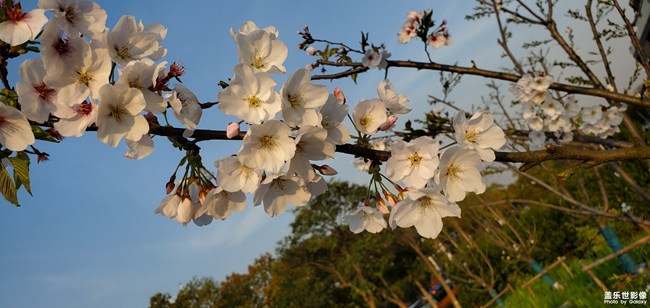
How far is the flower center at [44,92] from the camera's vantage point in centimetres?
101

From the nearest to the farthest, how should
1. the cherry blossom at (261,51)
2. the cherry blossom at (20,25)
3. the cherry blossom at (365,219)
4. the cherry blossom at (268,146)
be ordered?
the cherry blossom at (20,25) < the cherry blossom at (268,146) < the cherry blossom at (261,51) < the cherry blossom at (365,219)

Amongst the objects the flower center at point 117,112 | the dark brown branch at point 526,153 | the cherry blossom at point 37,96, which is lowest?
the dark brown branch at point 526,153

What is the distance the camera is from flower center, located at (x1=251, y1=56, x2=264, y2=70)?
1215 millimetres

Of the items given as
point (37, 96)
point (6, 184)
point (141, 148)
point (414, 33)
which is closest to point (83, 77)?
point (37, 96)

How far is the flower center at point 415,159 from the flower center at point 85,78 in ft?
2.87

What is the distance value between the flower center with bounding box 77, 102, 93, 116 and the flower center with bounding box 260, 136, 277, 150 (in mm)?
424

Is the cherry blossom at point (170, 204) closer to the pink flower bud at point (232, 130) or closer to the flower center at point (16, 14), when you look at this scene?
the pink flower bud at point (232, 130)

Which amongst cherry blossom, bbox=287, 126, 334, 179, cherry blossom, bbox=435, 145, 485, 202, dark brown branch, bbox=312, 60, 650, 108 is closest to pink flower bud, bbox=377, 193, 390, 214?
cherry blossom, bbox=435, 145, 485, 202

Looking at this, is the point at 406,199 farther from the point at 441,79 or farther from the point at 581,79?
the point at 581,79

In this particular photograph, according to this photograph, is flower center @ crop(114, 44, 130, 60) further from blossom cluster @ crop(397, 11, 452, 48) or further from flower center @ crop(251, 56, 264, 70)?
blossom cluster @ crop(397, 11, 452, 48)

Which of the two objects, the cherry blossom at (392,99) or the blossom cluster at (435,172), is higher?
the cherry blossom at (392,99)

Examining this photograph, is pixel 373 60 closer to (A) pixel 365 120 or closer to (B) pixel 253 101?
(A) pixel 365 120

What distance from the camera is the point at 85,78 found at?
3.42 ft

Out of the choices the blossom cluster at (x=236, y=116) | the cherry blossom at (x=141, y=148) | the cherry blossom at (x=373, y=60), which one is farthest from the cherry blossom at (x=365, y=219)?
the cherry blossom at (x=373, y=60)
